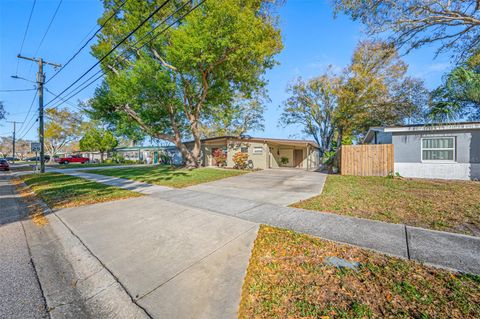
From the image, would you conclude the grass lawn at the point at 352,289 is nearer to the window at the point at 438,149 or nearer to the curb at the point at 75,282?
the curb at the point at 75,282

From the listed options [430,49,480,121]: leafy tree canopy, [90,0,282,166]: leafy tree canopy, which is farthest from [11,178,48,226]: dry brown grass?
[430,49,480,121]: leafy tree canopy

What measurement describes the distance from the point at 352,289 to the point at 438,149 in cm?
1203

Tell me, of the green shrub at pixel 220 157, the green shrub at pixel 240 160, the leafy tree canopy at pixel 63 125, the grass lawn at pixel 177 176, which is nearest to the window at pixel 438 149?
the grass lawn at pixel 177 176

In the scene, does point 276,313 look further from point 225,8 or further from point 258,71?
point 258,71

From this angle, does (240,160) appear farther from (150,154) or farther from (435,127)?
(150,154)

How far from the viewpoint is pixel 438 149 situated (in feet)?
33.4

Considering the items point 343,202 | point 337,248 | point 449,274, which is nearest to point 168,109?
point 343,202

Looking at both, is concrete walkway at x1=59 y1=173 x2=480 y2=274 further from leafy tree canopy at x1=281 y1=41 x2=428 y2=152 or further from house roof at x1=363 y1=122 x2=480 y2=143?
leafy tree canopy at x1=281 y1=41 x2=428 y2=152

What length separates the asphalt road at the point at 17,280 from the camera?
206 cm

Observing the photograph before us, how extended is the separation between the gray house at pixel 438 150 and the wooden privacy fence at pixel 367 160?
403 mm

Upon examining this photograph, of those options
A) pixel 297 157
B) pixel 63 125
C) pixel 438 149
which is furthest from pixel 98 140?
pixel 438 149

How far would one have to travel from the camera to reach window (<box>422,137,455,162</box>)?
32.6 ft

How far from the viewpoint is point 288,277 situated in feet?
8.07

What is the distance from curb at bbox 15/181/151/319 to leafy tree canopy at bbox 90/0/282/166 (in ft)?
34.5
